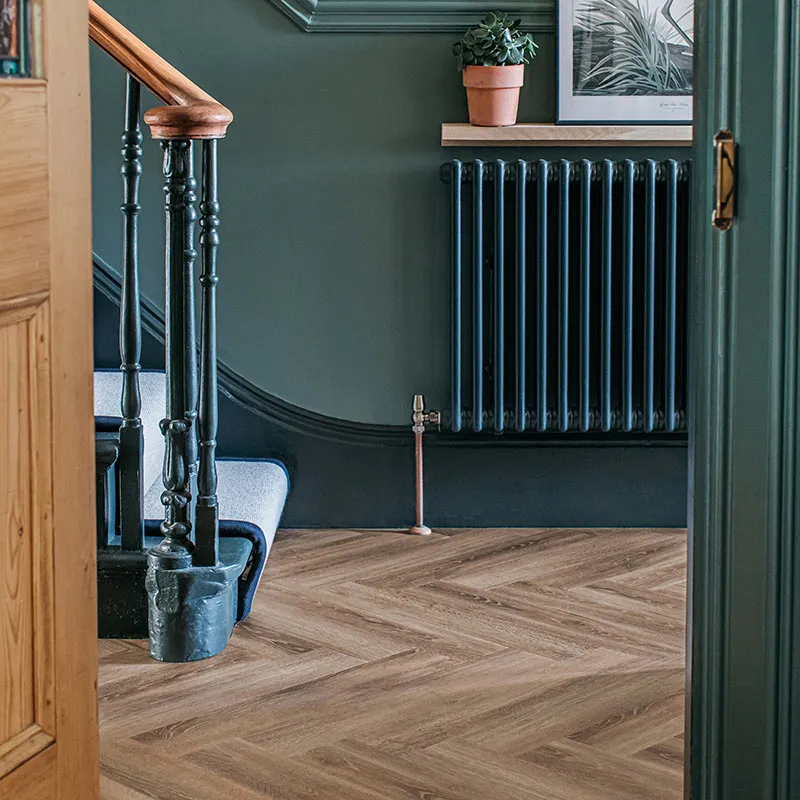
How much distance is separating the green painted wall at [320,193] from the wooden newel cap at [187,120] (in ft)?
3.13

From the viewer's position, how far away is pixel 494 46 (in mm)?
3217

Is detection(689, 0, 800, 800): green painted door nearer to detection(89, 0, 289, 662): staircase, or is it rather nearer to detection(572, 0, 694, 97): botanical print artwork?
detection(89, 0, 289, 662): staircase

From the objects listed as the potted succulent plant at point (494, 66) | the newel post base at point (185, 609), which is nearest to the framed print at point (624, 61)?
the potted succulent plant at point (494, 66)

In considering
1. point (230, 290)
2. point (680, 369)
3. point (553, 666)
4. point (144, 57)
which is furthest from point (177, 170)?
point (680, 369)

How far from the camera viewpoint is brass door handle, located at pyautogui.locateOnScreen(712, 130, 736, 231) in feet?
4.36

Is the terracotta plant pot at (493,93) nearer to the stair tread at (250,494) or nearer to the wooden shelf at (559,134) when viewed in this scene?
the wooden shelf at (559,134)

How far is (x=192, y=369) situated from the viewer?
2543 millimetres

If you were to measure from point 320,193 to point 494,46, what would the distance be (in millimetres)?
606

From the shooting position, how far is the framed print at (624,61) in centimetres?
332

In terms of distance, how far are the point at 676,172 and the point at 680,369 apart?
0.53m

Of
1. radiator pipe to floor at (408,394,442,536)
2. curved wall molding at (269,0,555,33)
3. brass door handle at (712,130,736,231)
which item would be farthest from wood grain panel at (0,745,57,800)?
curved wall molding at (269,0,555,33)

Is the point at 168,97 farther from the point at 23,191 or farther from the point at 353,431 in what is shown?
the point at 353,431

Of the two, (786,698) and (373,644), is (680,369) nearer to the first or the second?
(373,644)

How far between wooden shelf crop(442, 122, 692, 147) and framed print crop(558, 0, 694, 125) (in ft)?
0.17
